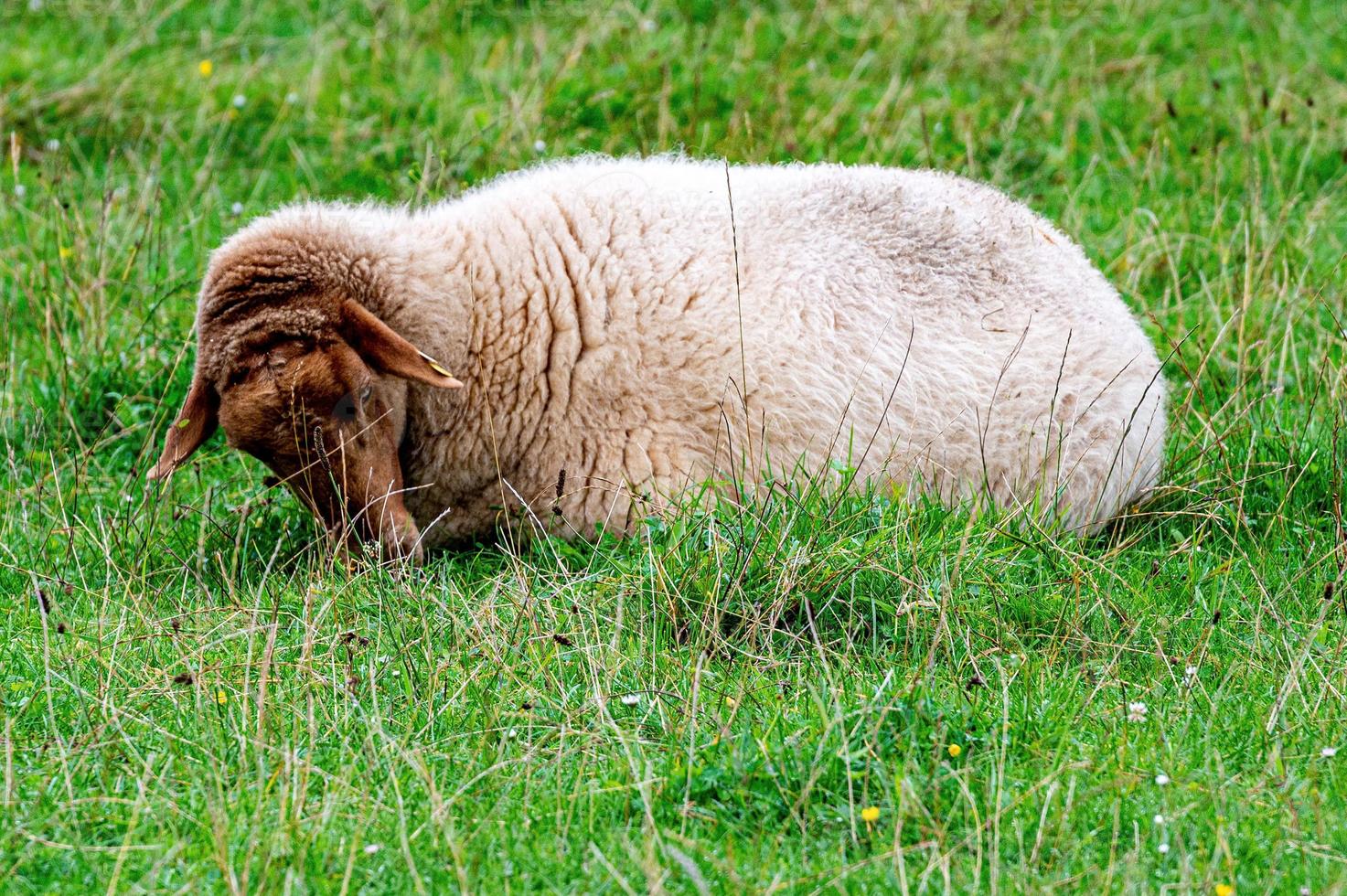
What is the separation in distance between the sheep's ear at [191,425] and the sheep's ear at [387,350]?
48cm

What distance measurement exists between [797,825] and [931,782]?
0.29 metres

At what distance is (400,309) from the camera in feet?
14.8

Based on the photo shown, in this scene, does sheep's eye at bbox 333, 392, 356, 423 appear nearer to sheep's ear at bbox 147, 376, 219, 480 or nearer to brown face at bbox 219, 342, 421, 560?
brown face at bbox 219, 342, 421, 560

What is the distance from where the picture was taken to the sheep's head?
4246mm

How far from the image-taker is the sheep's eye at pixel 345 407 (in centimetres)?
429

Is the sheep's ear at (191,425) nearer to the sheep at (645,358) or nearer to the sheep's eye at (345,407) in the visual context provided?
the sheep at (645,358)

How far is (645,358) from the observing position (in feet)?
14.8

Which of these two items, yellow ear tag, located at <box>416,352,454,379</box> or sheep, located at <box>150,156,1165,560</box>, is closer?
yellow ear tag, located at <box>416,352,454,379</box>

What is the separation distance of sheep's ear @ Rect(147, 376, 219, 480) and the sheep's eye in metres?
0.42

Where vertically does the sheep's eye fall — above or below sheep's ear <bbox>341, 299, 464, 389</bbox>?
below

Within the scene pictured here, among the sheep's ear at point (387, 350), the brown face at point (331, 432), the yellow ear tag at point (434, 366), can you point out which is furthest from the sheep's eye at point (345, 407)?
the yellow ear tag at point (434, 366)

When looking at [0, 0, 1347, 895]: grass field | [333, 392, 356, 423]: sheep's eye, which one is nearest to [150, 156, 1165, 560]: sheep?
[333, 392, 356, 423]: sheep's eye

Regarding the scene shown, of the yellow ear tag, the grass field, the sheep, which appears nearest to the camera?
the grass field

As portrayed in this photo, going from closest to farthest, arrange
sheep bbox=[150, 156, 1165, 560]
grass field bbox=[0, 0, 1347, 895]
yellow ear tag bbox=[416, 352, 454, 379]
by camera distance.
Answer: grass field bbox=[0, 0, 1347, 895] → yellow ear tag bbox=[416, 352, 454, 379] → sheep bbox=[150, 156, 1165, 560]
